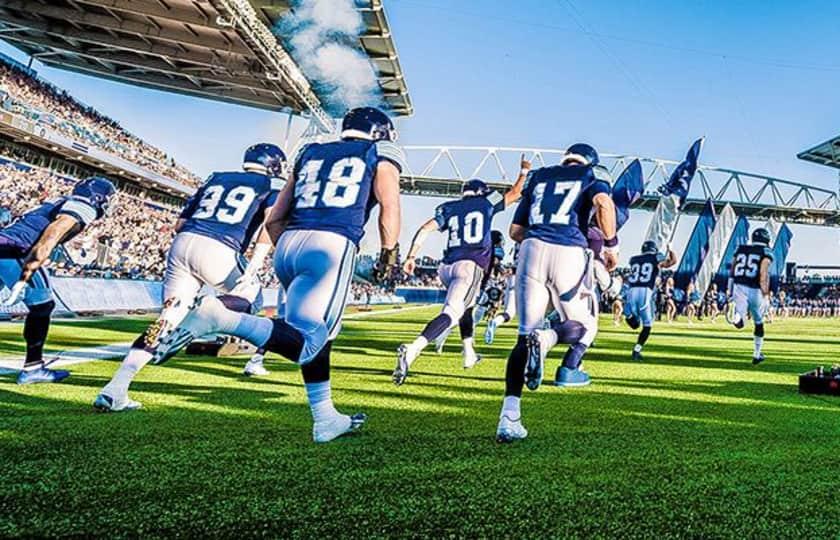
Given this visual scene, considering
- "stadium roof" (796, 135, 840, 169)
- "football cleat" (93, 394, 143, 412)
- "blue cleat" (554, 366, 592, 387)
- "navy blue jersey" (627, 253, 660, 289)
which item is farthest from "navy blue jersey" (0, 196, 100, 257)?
"stadium roof" (796, 135, 840, 169)

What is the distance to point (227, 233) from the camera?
180 inches

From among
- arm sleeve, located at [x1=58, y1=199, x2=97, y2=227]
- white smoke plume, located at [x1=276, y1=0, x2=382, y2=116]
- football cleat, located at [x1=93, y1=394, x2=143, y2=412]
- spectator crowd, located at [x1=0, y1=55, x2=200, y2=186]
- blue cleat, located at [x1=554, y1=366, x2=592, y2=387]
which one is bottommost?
football cleat, located at [x1=93, y1=394, x2=143, y2=412]

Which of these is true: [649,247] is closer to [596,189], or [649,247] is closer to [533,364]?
[596,189]

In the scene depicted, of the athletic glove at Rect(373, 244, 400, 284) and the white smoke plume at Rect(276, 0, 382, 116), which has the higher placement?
the white smoke plume at Rect(276, 0, 382, 116)

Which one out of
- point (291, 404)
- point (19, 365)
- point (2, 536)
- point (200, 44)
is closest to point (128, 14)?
point (200, 44)

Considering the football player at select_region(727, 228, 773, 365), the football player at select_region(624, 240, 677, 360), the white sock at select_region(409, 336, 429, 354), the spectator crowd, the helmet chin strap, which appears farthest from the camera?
the spectator crowd

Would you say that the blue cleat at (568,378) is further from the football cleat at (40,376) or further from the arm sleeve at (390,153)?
the football cleat at (40,376)

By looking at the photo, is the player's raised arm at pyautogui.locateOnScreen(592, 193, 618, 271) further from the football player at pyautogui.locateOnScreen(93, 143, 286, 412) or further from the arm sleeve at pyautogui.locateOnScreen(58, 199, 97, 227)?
the arm sleeve at pyautogui.locateOnScreen(58, 199, 97, 227)

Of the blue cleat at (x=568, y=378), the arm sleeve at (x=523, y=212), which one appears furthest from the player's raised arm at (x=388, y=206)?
the blue cleat at (x=568, y=378)

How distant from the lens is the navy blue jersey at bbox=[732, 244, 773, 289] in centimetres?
878

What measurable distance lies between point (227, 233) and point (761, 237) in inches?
320

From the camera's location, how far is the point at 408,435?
3.28 meters

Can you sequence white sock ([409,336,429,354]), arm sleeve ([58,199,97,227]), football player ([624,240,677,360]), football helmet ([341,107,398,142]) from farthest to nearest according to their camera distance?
football player ([624,240,677,360]) < white sock ([409,336,429,354]) < arm sleeve ([58,199,97,227]) < football helmet ([341,107,398,142])

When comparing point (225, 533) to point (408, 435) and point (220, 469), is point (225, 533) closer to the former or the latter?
point (220, 469)
